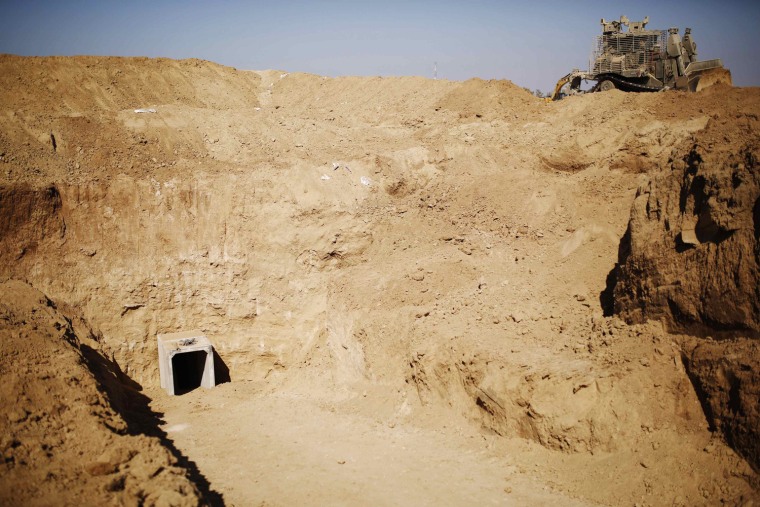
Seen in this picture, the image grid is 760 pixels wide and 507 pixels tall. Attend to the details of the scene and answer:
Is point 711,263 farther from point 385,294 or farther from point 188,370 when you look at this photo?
point 188,370

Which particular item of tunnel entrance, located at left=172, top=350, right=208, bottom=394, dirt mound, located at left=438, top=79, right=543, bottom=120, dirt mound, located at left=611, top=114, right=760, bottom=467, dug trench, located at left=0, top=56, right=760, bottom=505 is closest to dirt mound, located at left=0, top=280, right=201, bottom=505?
dug trench, located at left=0, top=56, right=760, bottom=505

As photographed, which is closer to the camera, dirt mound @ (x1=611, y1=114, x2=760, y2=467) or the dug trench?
dirt mound @ (x1=611, y1=114, x2=760, y2=467)

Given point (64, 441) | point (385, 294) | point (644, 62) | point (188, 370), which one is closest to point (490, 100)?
point (644, 62)

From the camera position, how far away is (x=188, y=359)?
16641 millimetres

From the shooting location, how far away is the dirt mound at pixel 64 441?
7.74 m

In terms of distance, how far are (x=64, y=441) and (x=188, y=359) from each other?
7933 mm

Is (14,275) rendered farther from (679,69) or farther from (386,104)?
(679,69)

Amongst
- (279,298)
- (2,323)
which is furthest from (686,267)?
(2,323)

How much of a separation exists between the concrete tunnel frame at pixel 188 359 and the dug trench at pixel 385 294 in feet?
1.36

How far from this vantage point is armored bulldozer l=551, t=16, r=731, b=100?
19938mm

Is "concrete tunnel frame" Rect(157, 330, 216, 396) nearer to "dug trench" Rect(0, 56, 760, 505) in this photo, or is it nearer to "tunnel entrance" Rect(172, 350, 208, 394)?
"tunnel entrance" Rect(172, 350, 208, 394)

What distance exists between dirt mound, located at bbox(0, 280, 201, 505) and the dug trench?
0.04 metres

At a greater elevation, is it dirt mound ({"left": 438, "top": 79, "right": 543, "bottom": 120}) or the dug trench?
dirt mound ({"left": 438, "top": 79, "right": 543, "bottom": 120})

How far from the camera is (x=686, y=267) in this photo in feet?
34.5
